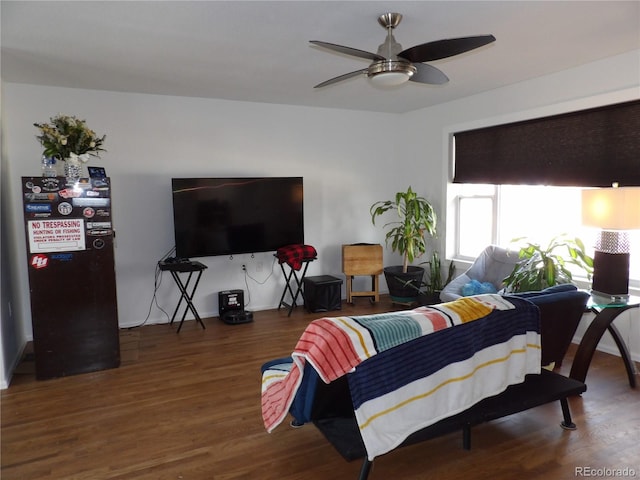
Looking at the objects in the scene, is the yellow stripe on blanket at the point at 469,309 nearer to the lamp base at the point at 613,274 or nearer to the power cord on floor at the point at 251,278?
the lamp base at the point at 613,274

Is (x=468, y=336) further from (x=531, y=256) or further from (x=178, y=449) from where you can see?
(x=531, y=256)

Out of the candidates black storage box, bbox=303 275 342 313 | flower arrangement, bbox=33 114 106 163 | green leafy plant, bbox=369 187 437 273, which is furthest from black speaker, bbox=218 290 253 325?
flower arrangement, bbox=33 114 106 163

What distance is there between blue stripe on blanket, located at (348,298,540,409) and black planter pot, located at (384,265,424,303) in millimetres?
2956

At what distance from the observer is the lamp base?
10.6 ft

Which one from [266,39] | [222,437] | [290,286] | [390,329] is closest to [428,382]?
[390,329]

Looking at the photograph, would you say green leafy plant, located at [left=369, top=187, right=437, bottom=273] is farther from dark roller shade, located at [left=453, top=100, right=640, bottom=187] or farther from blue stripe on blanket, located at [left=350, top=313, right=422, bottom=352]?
blue stripe on blanket, located at [left=350, top=313, right=422, bottom=352]

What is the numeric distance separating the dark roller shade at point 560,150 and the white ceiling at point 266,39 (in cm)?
48

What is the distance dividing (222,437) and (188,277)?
8.47 ft

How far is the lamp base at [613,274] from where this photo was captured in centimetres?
→ 323

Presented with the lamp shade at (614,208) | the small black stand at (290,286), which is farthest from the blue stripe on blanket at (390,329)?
the small black stand at (290,286)

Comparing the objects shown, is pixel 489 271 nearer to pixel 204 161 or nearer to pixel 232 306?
pixel 232 306

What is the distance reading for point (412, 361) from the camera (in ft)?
6.49

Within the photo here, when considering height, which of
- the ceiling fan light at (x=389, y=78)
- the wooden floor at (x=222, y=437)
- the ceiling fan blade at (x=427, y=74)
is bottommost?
the wooden floor at (x=222, y=437)

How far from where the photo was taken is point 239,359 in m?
3.87
